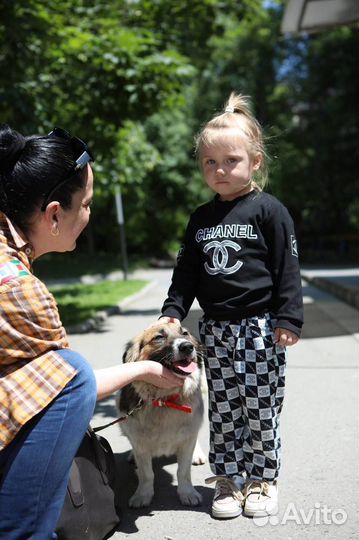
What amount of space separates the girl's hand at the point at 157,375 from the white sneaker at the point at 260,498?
2.71 ft

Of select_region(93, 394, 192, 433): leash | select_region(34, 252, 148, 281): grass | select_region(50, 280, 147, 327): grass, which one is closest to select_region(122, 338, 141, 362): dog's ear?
select_region(93, 394, 192, 433): leash

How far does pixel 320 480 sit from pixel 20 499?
2196mm

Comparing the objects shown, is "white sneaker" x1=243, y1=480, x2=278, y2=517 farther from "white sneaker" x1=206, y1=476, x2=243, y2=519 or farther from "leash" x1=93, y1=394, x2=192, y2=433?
"leash" x1=93, y1=394, x2=192, y2=433

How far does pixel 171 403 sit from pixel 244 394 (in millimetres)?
410

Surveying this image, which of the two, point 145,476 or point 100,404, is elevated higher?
point 145,476

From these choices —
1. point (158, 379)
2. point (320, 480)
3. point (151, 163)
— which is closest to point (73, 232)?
point (158, 379)

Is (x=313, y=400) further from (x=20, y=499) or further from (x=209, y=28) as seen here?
(x=209, y=28)

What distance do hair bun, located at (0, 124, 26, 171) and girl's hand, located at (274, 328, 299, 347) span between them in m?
1.61

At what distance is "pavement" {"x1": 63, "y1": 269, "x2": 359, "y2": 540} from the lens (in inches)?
122

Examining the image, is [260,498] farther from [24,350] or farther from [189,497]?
[24,350]

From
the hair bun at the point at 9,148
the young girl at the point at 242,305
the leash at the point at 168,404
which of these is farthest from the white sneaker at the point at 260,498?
the hair bun at the point at 9,148

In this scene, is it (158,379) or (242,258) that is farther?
(242,258)

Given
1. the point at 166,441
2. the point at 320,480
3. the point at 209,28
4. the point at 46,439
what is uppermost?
the point at 209,28

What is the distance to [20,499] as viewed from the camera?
2.06m
